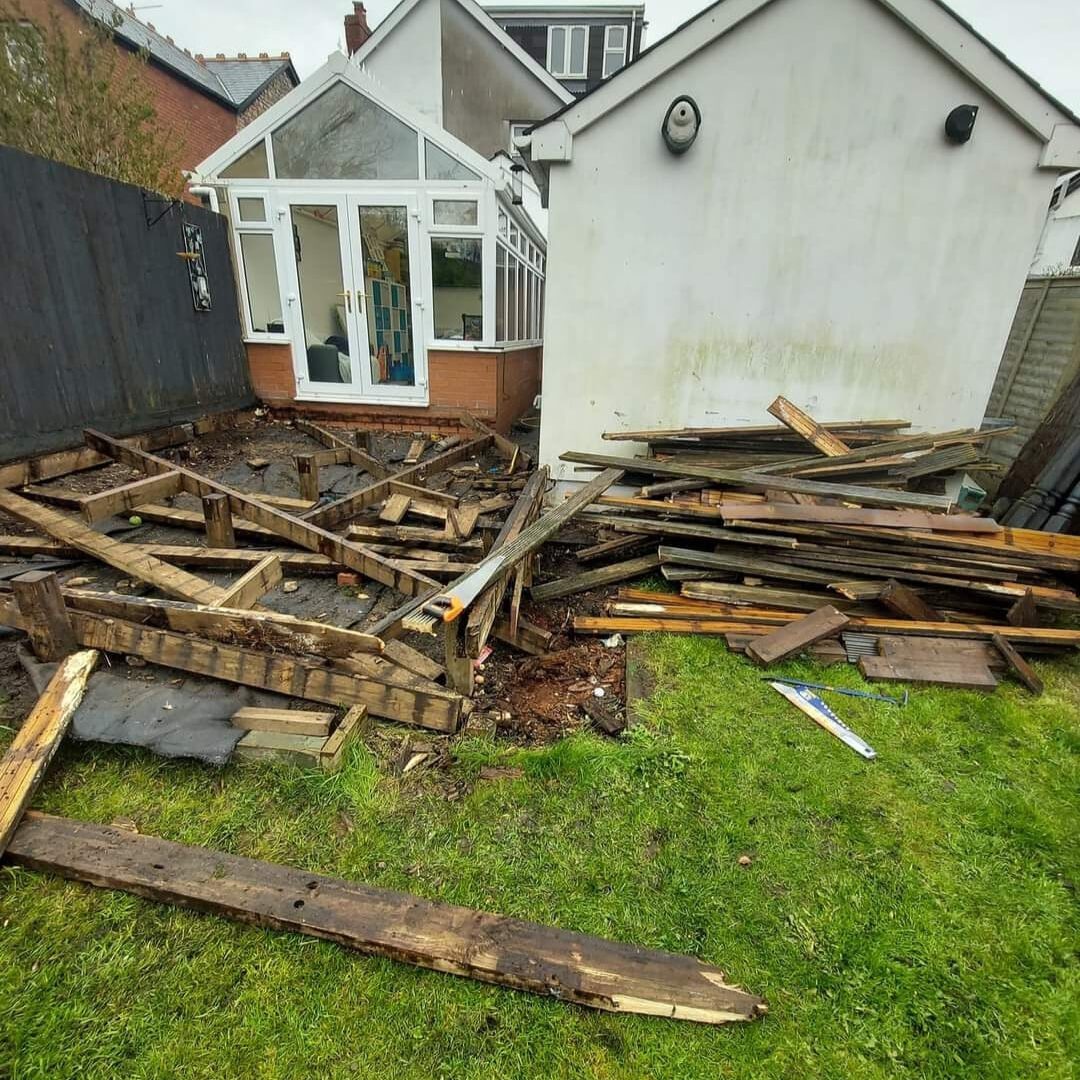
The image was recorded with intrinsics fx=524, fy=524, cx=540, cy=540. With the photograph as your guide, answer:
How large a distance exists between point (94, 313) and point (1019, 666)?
389 inches

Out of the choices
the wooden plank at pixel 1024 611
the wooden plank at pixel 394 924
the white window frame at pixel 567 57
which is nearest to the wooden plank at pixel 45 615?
the wooden plank at pixel 394 924

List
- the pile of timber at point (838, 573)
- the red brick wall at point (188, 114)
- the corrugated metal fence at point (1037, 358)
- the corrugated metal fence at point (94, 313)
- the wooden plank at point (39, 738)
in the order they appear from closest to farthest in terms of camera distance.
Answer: the wooden plank at point (39, 738)
the pile of timber at point (838, 573)
the corrugated metal fence at point (94, 313)
the corrugated metal fence at point (1037, 358)
the red brick wall at point (188, 114)

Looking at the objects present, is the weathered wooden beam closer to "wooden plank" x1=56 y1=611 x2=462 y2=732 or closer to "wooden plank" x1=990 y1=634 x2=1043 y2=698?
"wooden plank" x1=56 y1=611 x2=462 y2=732

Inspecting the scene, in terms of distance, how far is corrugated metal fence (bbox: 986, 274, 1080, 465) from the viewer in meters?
6.83

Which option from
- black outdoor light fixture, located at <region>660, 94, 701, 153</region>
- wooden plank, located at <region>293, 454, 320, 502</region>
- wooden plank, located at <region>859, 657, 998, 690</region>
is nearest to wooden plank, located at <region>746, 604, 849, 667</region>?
wooden plank, located at <region>859, 657, 998, 690</region>

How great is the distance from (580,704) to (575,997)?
5.47ft

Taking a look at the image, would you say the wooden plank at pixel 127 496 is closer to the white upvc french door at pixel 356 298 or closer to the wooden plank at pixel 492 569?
the wooden plank at pixel 492 569

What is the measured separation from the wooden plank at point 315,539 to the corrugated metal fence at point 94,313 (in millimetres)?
1799

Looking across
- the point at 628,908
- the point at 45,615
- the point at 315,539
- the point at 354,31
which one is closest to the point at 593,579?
the point at 315,539

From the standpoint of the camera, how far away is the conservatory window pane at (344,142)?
7.92 metres

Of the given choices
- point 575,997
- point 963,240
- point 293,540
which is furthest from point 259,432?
point 963,240

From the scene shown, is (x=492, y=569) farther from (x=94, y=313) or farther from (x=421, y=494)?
(x=94, y=313)

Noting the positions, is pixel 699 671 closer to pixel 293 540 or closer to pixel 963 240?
pixel 293 540

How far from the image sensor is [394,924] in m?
1.91
